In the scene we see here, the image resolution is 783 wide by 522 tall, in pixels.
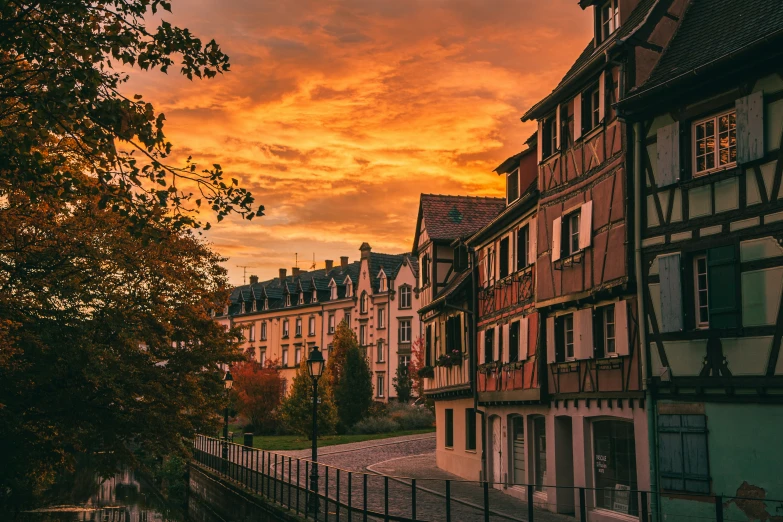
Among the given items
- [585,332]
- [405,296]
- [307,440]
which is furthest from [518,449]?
[405,296]

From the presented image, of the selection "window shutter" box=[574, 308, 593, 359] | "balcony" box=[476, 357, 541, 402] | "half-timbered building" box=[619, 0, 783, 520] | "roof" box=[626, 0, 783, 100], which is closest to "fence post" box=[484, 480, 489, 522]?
"half-timbered building" box=[619, 0, 783, 520]

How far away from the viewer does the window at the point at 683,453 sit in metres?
16.2

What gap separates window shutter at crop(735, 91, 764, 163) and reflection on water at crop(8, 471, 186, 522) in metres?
21.6

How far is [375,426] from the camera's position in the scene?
54.1m

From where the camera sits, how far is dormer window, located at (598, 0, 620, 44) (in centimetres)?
2115

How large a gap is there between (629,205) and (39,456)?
13733mm

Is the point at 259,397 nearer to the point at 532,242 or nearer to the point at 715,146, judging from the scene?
the point at 532,242

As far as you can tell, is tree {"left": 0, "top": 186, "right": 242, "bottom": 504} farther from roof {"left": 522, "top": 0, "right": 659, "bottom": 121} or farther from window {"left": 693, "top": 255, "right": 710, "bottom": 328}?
window {"left": 693, "top": 255, "right": 710, "bottom": 328}

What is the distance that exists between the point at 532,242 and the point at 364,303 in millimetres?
51379

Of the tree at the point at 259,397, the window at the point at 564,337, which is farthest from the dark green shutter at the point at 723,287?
the tree at the point at 259,397

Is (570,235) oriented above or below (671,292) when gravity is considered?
above

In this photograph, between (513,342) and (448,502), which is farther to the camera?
(513,342)

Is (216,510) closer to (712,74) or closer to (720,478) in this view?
(720,478)

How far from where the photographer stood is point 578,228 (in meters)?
21.3
